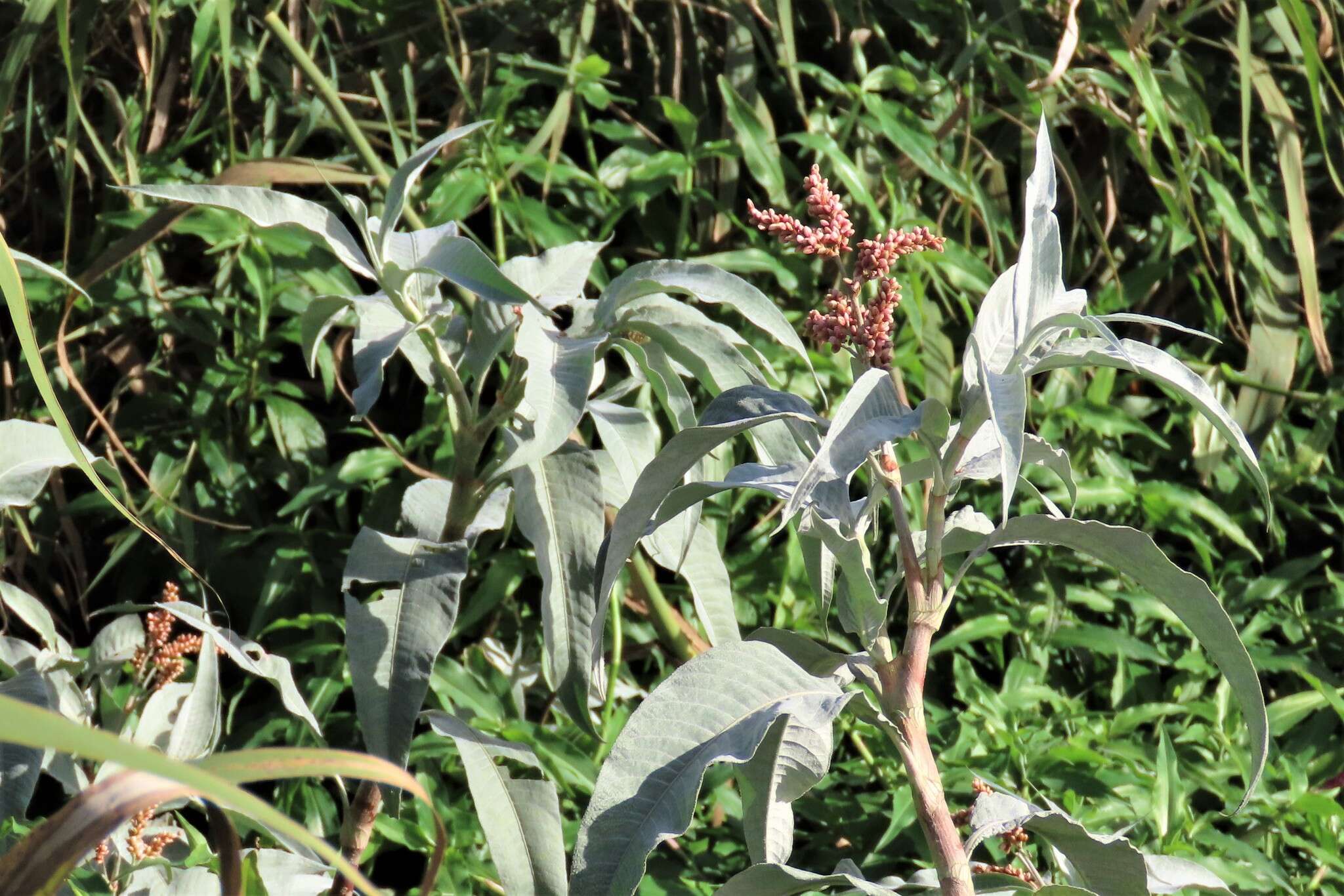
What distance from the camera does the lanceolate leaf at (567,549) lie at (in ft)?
2.08

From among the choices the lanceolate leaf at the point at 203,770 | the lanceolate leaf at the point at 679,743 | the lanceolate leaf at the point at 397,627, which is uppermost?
the lanceolate leaf at the point at 203,770

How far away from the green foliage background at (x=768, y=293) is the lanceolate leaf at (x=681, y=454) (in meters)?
0.63

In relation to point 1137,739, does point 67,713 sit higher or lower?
higher

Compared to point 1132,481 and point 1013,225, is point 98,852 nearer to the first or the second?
point 1132,481

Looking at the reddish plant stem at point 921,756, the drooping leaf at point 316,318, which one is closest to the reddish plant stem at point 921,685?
the reddish plant stem at point 921,756

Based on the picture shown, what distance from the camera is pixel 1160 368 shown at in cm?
49

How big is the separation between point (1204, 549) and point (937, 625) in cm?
93

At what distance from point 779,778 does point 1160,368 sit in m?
0.24

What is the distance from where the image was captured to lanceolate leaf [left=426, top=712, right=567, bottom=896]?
0.67 metres

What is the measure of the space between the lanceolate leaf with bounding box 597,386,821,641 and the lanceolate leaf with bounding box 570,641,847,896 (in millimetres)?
52

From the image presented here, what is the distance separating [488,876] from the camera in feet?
3.43

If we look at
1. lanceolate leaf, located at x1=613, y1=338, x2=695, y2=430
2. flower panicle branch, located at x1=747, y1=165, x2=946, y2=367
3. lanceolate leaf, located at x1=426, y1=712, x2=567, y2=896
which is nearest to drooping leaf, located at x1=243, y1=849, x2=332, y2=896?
lanceolate leaf, located at x1=426, y1=712, x2=567, y2=896

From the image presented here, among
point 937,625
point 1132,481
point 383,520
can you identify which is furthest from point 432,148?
point 1132,481

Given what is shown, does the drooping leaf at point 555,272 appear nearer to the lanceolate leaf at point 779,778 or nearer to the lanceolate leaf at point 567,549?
the lanceolate leaf at point 567,549
